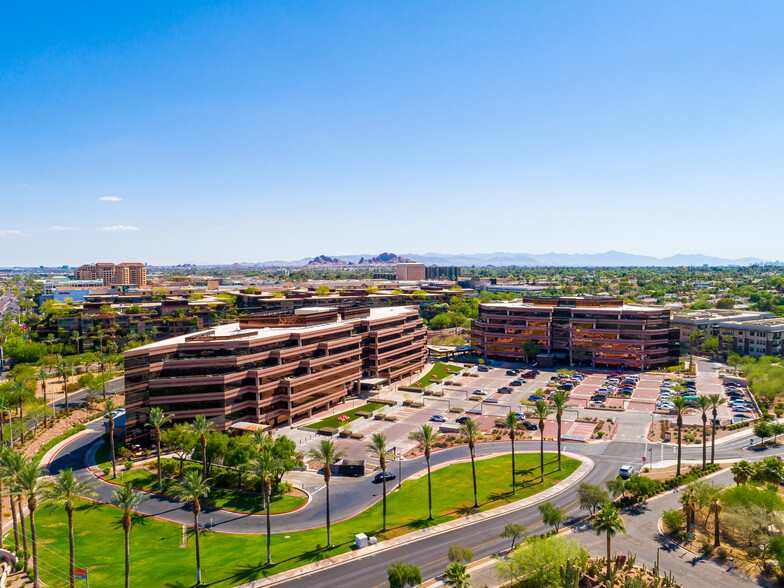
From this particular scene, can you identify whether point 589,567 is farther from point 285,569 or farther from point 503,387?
point 503,387

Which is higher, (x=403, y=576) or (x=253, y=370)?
(x=253, y=370)

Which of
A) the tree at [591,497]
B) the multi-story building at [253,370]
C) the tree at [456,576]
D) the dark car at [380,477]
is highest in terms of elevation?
the multi-story building at [253,370]

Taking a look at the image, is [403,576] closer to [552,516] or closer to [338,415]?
[552,516]

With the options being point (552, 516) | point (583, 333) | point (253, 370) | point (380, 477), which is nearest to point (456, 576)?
point (552, 516)

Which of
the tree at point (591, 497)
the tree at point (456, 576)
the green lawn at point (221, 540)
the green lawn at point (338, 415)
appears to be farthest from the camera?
the green lawn at point (338, 415)

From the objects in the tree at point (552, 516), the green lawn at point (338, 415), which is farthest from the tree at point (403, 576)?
the green lawn at point (338, 415)

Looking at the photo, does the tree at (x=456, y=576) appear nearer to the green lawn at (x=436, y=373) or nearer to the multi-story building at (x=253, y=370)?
the multi-story building at (x=253, y=370)
